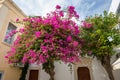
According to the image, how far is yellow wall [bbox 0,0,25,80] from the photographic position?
9.19 meters

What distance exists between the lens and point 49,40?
6832mm

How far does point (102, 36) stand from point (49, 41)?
15.5ft

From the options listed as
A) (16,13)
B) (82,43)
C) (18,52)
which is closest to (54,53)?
(18,52)

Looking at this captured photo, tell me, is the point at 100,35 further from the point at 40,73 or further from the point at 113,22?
the point at 40,73

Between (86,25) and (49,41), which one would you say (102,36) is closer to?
(86,25)

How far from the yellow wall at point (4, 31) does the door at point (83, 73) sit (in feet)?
21.8

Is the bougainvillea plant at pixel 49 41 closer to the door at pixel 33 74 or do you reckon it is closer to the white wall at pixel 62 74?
the white wall at pixel 62 74

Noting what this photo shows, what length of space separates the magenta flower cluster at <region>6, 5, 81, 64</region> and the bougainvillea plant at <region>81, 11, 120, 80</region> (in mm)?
2386

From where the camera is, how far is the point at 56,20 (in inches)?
286

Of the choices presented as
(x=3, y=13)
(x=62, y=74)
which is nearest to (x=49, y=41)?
(x=3, y=13)

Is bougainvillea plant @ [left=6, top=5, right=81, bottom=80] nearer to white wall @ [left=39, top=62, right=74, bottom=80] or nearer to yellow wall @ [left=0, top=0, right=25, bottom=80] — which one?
yellow wall @ [left=0, top=0, right=25, bottom=80]

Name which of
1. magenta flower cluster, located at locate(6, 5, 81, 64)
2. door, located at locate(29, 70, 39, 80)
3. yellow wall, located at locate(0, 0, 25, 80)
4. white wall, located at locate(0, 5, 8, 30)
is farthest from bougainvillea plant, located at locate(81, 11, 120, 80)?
white wall, located at locate(0, 5, 8, 30)

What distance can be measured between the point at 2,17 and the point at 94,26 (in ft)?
27.6

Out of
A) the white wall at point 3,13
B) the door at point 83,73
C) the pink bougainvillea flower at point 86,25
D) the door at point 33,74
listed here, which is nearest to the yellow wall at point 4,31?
the white wall at point 3,13
